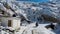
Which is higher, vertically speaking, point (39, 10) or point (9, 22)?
point (9, 22)

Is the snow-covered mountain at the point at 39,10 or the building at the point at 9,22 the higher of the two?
the building at the point at 9,22

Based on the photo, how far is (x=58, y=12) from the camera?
90.1 feet

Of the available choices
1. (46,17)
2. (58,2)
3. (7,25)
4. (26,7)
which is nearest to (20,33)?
(7,25)

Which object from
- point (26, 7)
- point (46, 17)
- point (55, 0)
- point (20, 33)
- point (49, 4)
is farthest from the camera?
point (55, 0)

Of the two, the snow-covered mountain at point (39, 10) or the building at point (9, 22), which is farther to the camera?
the snow-covered mountain at point (39, 10)

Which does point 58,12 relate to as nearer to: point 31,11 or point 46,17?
point 46,17

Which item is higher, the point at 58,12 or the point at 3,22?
the point at 3,22

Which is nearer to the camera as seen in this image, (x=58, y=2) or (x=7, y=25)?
(x=7, y=25)

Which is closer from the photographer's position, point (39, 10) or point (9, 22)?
point (9, 22)

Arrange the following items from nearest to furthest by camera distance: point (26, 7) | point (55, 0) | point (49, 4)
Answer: point (26, 7) < point (49, 4) < point (55, 0)

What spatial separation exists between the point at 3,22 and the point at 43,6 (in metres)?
A: 16.1

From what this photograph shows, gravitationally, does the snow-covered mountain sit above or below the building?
below

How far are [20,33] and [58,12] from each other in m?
14.1

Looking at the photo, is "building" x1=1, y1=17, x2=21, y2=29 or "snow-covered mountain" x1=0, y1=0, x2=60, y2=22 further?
"snow-covered mountain" x1=0, y1=0, x2=60, y2=22
